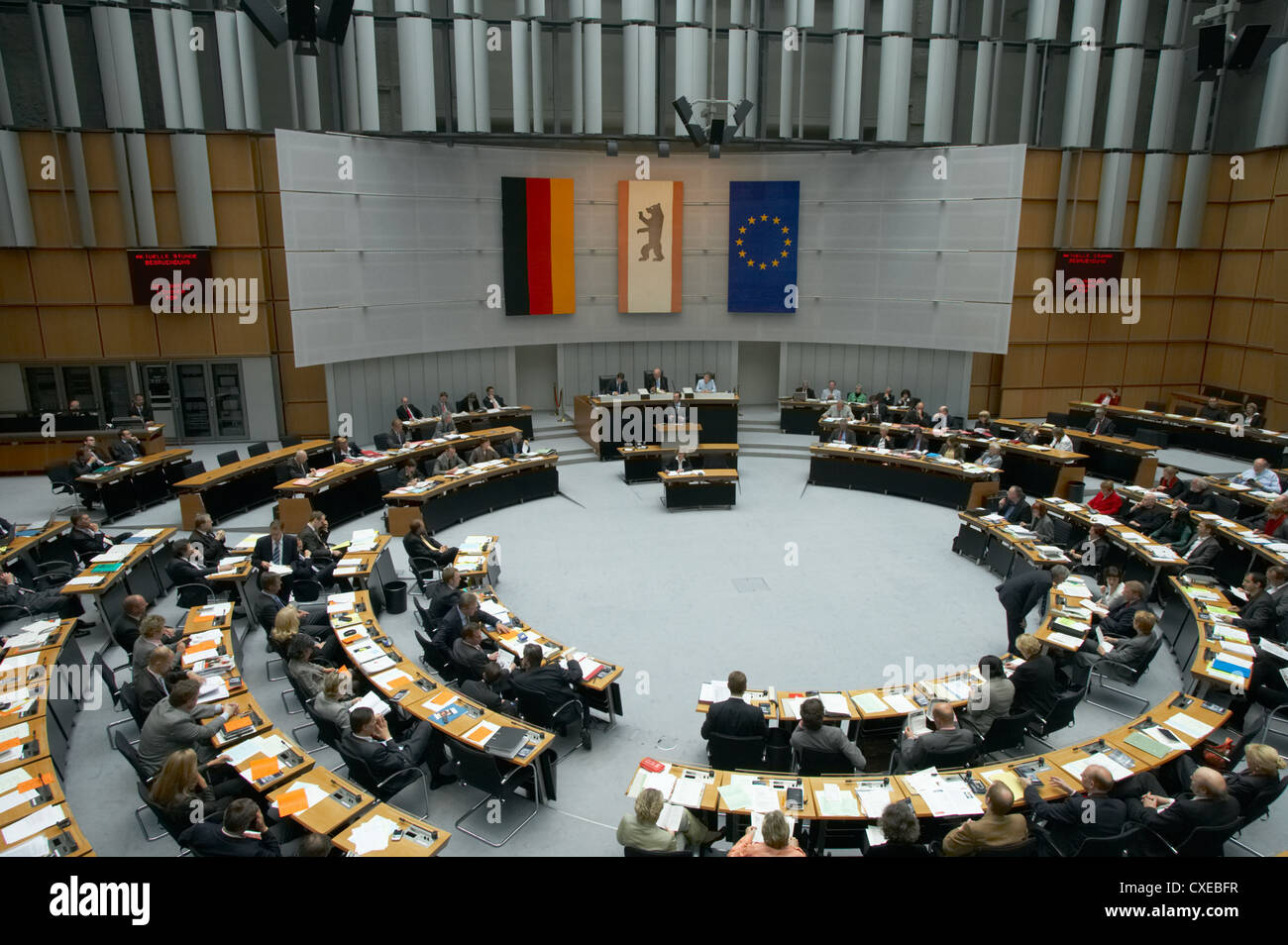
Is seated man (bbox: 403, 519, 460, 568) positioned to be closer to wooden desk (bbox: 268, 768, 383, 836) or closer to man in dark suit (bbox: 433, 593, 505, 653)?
man in dark suit (bbox: 433, 593, 505, 653)

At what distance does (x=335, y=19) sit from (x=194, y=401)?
31.4 ft

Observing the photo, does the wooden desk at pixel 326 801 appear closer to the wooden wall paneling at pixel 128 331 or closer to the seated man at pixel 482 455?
the seated man at pixel 482 455

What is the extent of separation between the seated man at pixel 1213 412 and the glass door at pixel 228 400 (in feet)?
71.5

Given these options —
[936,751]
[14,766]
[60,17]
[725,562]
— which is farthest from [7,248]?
[936,751]

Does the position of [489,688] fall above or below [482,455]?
below

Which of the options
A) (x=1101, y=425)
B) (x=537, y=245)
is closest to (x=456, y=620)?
(x=537, y=245)

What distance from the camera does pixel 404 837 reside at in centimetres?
510

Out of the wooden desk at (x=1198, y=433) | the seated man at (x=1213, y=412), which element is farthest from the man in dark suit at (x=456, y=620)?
the seated man at (x=1213, y=412)

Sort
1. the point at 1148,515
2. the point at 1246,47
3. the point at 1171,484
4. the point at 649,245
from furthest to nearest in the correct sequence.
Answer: the point at 649,245, the point at 1246,47, the point at 1171,484, the point at 1148,515

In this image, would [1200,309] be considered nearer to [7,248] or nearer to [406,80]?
[406,80]

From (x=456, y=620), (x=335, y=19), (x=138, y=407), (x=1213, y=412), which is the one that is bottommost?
(x=456, y=620)

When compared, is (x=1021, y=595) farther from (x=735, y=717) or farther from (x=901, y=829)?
(x=901, y=829)

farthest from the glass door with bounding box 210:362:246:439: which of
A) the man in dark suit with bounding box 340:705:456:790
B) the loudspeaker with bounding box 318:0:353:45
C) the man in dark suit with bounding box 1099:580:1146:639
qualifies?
the man in dark suit with bounding box 1099:580:1146:639

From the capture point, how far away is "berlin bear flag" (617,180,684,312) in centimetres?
1972
